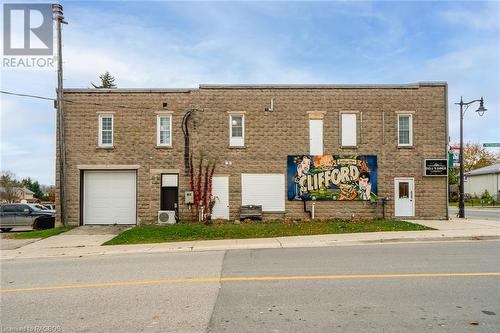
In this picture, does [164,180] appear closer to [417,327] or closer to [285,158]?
[285,158]

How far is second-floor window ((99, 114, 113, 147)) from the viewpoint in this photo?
20.9m

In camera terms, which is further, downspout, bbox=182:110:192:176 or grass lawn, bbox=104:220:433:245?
downspout, bbox=182:110:192:176

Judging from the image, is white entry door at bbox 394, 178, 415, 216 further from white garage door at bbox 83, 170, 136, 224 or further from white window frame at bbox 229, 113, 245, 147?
white garage door at bbox 83, 170, 136, 224

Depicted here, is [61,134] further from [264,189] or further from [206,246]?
[206,246]

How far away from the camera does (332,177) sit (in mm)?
20781

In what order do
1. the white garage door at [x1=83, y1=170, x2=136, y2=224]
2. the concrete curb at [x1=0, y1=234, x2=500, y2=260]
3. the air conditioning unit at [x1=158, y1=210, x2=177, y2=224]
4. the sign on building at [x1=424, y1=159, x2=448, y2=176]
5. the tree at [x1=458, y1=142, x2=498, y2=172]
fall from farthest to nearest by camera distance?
the tree at [x1=458, y1=142, x2=498, y2=172] < the white garage door at [x1=83, y1=170, x2=136, y2=224] < the sign on building at [x1=424, y1=159, x2=448, y2=176] < the air conditioning unit at [x1=158, y1=210, x2=177, y2=224] < the concrete curb at [x1=0, y1=234, x2=500, y2=260]

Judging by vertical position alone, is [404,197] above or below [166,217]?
above

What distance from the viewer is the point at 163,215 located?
1991 centimetres

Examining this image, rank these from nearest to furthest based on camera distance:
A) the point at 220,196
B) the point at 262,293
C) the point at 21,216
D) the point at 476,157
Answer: the point at 262,293 < the point at 220,196 < the point at 21,216 < the point at 476,157

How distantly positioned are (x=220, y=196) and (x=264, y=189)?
213cm

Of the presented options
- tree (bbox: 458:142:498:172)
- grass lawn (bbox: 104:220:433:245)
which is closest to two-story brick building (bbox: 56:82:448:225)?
grass lawn (bbox: 104:220:433:245)

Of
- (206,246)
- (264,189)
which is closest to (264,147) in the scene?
(264,189)

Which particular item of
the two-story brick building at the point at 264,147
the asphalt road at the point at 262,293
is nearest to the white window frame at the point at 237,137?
the two-story brick building at the point at 264,147

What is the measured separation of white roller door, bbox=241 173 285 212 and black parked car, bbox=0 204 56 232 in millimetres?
10411
